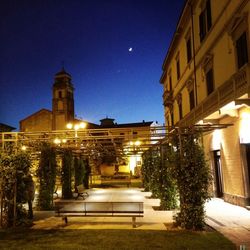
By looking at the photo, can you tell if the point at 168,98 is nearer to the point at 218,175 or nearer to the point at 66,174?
the point at 218,175

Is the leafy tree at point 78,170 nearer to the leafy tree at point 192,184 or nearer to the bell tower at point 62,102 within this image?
the leafy tree at point 192,184

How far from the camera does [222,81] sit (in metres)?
14.6

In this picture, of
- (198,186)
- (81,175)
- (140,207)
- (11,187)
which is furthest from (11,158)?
(81,175)

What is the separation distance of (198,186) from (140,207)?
2167mm

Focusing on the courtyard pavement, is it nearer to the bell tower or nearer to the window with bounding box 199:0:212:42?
the window with bounding box 199:0:212:42

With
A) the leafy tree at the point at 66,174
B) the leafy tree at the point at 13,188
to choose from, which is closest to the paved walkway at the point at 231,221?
the leafy tree at the point at 13,188

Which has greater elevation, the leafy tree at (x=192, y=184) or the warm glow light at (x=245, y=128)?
the warm glow light at (x=245, y=128)

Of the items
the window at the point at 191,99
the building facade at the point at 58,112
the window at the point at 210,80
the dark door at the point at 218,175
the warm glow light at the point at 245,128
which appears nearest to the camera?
the warm glow light at the point at 245,128

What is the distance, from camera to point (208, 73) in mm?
16922

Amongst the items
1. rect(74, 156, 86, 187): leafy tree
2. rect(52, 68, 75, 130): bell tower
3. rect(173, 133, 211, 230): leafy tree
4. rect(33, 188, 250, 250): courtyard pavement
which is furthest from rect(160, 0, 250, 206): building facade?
rect(52, 68, 75, 130): bell tower

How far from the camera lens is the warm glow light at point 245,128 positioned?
1241 cm

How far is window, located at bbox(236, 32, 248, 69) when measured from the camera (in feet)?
39.5

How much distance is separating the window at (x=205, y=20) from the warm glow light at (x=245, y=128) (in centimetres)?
634

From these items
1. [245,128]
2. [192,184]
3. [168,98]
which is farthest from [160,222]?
[168,98]
